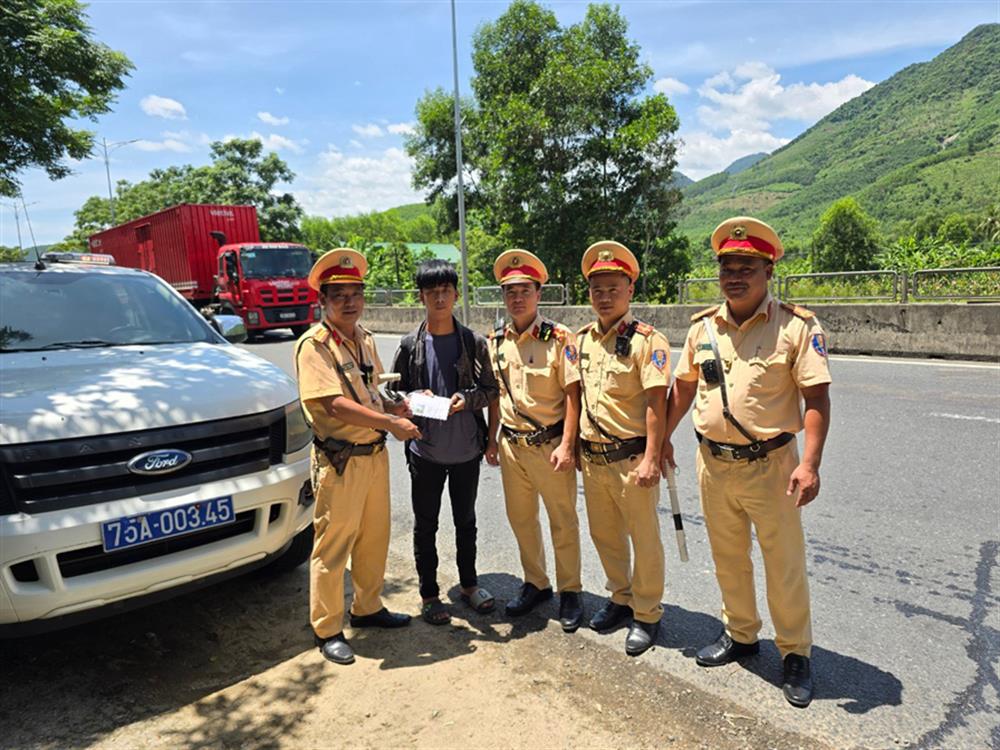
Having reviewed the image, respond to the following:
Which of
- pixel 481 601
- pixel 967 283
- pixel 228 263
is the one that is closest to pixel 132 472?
pixel 481 601

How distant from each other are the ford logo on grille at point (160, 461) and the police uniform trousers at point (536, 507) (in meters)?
1.46

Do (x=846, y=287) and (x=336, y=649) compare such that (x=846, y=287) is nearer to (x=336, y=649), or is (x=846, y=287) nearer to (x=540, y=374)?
(x=540, y=374)

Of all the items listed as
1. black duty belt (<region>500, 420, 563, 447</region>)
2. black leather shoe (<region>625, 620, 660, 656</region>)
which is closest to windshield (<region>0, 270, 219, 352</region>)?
black duty belt (<region>500, 420, 563, 447</region>)

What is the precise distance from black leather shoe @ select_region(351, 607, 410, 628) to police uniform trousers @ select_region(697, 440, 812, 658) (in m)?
1.57

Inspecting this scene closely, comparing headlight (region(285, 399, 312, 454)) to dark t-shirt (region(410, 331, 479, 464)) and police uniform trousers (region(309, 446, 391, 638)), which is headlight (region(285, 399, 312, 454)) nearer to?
police uniform trousers (region(309, 446, 391, 638))

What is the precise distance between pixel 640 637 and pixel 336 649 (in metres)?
1.37

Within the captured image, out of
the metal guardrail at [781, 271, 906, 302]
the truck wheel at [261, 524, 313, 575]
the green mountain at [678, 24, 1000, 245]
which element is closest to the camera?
the truck wheel at [261, 524, 313, 575]

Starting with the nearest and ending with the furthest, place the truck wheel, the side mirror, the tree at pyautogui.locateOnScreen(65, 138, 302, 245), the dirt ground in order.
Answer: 1. the dirt ground
2. the truck wheel
3. the side mirror
4. the tree at pyautogui.locateOnScreen(65, 138, 302, 245)

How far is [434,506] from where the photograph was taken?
3.21m

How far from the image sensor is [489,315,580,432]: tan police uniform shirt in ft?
9.83

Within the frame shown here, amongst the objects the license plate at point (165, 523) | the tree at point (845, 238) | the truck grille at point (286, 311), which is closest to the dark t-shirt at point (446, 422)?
the license plate at point (165, 523)

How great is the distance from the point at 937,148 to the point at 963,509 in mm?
163356

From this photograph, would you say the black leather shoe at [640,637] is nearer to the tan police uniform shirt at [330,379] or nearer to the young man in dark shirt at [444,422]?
the young man in dark shirt at [444,422]

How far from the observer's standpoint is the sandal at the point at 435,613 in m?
3.09
